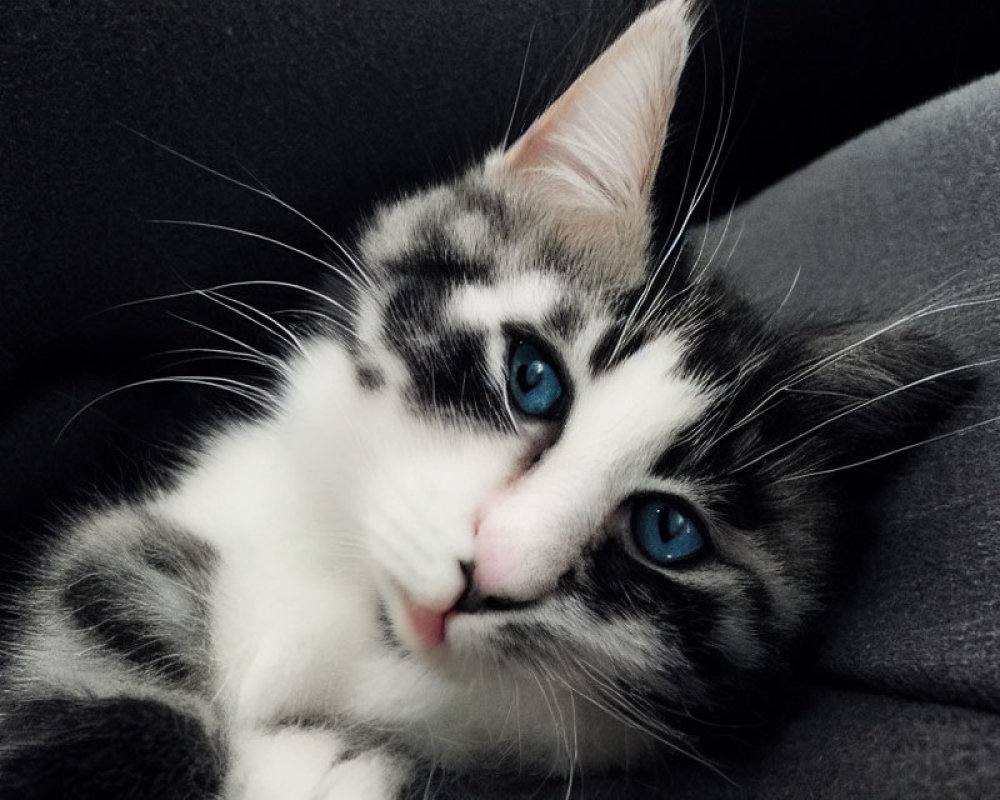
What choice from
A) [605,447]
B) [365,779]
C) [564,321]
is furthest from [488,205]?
[365,779]

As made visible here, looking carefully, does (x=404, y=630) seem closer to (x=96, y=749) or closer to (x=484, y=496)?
(x=484, y=496)

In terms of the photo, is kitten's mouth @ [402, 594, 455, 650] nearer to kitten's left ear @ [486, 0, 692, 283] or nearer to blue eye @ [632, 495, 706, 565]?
blue eye @ [632, 495, 706, 565]

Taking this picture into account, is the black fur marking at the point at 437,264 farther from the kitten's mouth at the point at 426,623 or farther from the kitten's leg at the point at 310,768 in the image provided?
the kitten's leg at the point at 310,768

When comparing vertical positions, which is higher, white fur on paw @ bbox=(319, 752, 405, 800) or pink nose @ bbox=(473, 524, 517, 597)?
pink nose @ bbox=(473, 524, 517, 597)

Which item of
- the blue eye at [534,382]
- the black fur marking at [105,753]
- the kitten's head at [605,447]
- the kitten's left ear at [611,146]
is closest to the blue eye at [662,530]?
the kitten's head at [605,447]

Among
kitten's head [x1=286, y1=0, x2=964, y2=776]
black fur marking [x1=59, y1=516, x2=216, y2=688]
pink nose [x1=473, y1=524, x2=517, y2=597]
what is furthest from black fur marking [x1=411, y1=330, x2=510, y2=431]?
black fur marking [x1=59, y1=516, x2=216, y2=688]

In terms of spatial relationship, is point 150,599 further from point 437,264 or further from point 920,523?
point 920,523

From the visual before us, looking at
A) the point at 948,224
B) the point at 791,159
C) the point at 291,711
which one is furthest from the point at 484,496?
the point at 791,159
